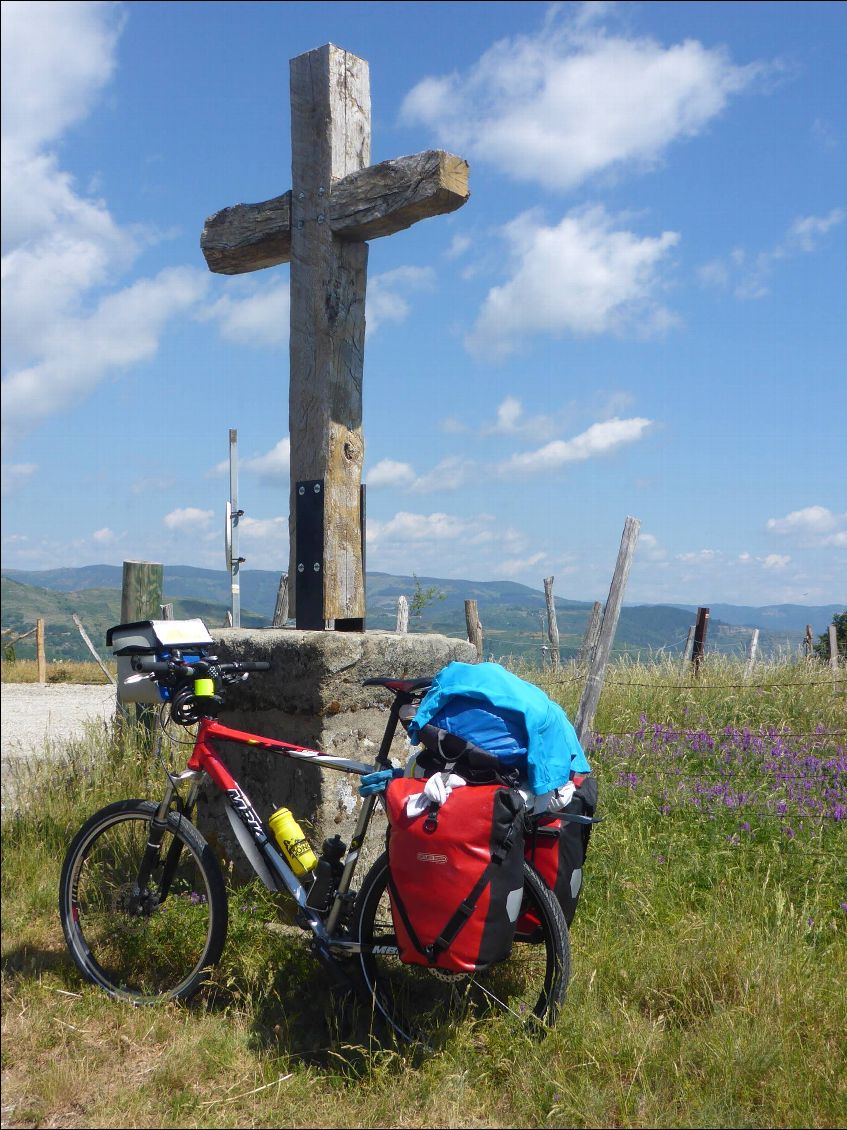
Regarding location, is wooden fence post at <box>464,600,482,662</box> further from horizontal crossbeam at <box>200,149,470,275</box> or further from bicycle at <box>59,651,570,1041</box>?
bicycle at <box>59,651,570,1041</box>

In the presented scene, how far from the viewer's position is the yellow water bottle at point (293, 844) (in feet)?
11.1

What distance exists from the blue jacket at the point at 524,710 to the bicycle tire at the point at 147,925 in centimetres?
111

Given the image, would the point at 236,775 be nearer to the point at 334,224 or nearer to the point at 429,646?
the point at 429,646

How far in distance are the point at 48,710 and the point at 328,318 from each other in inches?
465

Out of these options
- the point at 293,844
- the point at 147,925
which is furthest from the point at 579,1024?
the point at 147,925

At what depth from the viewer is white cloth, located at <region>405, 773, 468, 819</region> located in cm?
278

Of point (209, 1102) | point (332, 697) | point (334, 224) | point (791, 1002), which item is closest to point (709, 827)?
point (791, 1002)

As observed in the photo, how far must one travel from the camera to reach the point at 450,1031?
3.00 meters

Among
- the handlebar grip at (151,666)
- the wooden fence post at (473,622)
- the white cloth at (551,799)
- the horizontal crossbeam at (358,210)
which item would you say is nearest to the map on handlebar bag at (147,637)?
the handlebar grip at (151,666)

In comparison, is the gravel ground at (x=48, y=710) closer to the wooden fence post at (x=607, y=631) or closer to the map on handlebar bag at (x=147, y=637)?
the map on handlebar bag at (x=147, y=637)

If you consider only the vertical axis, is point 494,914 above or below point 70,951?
above

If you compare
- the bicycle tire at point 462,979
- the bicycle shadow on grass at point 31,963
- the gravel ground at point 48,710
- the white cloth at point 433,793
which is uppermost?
the white cloth at point 433,793

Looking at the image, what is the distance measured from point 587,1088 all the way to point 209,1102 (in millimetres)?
1129

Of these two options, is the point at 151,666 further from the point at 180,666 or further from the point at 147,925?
the point at 147,925
